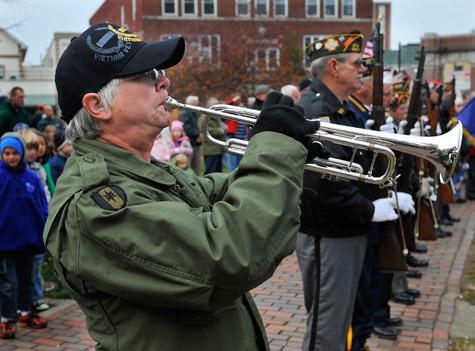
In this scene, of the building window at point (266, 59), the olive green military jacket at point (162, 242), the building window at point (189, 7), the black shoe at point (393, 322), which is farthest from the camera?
the building window at point (189, 7)

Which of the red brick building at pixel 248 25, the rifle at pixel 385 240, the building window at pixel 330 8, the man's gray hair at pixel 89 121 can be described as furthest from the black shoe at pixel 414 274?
the building window at pixel 330 8

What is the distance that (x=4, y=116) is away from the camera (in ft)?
31.2

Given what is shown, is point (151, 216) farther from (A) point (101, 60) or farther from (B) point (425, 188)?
(B) point (425, 188)

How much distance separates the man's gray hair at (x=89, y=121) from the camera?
190 centimetres

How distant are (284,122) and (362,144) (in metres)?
0.81

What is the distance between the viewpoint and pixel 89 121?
6.36 feet

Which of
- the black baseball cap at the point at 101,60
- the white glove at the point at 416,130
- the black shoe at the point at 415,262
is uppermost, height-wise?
the black baseball cap at the point at 101,60

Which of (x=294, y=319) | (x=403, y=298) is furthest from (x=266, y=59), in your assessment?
(x=294, y=319)

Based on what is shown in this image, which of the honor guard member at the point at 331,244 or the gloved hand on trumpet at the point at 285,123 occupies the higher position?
the gloved hand on trumpet at the point at 285,123

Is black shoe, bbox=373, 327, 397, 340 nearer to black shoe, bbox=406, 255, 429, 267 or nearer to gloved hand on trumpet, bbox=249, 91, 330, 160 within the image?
black shoe, bbox=406, 255, 429, 267

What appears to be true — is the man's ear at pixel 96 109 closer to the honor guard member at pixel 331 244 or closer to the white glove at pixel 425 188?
the honor guard member at pixel 331 244

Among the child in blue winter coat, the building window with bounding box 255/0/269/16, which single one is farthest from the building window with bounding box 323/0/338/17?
the child in blue winter coat

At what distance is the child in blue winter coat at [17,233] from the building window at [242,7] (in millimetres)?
31914

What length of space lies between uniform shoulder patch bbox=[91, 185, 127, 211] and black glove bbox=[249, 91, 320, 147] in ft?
1.52
